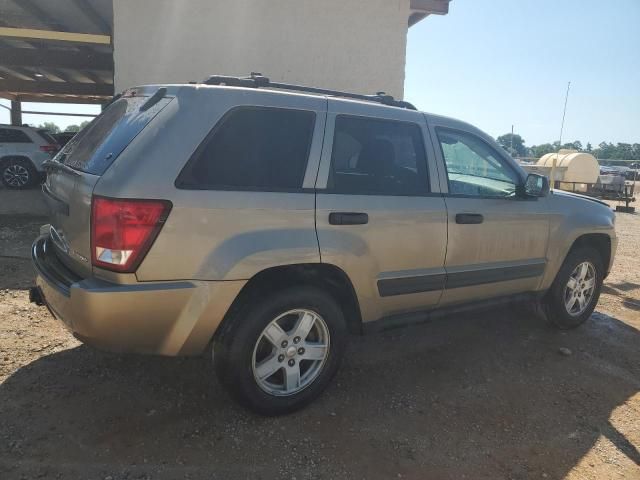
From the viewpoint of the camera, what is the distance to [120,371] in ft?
10.8

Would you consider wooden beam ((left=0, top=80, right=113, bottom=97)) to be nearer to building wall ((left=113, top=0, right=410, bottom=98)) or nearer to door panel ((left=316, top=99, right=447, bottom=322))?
building wall ((left=113, top=0, right=410, bottom=98))

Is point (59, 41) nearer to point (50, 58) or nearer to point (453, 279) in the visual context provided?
point (50, 58)

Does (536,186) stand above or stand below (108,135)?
below

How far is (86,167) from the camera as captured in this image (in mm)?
2623

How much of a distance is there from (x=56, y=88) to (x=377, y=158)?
2018 cm

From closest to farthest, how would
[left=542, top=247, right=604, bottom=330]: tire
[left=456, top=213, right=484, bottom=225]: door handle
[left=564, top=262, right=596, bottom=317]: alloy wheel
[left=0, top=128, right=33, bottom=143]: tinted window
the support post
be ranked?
[left=456, top=213, right=484, bottom=225]: door handle < [left=542, top=247, right=604, bottom=330]: tire < [left=564, top=262, right=596, bottom=317]: alloy wheel < [left=0, top=128, right=33, bottom=143]: tinted window < the support post

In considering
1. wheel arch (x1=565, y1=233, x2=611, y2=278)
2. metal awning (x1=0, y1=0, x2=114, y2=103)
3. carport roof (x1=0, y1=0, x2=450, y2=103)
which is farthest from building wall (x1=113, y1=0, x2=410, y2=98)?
wheel arch (x1=565, y1=233, x2=611, y2=278)

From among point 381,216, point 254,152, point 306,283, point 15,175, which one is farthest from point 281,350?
point 15,175

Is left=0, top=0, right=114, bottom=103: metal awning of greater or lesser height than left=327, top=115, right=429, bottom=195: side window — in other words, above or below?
above

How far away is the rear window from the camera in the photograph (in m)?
2.53

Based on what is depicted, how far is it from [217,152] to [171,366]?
1.67 metres

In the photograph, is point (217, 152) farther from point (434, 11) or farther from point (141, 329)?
point (434, 11)

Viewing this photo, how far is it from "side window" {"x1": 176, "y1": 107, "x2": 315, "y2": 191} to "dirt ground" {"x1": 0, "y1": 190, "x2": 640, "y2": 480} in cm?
139

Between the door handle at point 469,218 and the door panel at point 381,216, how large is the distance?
0.51 feet
